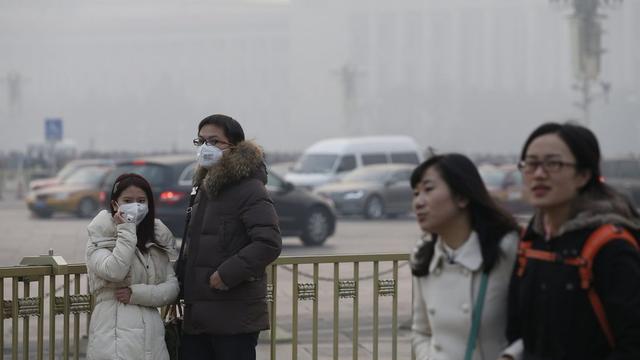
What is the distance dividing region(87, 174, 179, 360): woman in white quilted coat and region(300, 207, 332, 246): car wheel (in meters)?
14.9

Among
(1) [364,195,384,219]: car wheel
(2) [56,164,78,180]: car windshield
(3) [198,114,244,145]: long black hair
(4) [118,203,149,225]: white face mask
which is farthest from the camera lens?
(2) [56,164,78,180]: car windshield

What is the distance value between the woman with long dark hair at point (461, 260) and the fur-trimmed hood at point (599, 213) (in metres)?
0.29

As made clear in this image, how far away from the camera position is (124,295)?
16.9 ft

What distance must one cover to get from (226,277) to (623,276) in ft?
7.10

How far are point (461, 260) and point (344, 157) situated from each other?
3113cm

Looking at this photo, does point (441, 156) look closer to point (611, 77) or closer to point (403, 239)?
point (403, 239)

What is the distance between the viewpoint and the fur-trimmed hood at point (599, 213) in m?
3.35

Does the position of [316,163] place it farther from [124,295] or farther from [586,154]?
[586,154]

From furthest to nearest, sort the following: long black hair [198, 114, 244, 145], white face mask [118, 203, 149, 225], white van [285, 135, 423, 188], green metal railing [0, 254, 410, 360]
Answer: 1. white van [285, 135, 423, 188]
2. green metal railing [0, 254, 410, 360]
3. long black hair [198, 114, 244, 145]
4. white face mask [118, 203, 149, 225]

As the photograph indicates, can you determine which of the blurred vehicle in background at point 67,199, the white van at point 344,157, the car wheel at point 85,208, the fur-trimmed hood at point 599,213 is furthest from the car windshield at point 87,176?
the fur-trimmed hood at point 599,213

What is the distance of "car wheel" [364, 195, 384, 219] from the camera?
3026 cm

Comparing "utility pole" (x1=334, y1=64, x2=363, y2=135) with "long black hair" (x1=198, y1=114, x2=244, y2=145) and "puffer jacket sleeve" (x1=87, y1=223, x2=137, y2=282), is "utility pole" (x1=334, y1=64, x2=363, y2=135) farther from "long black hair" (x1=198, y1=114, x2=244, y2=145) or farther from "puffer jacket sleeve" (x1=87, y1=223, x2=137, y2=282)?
"puffer jacket sleeve" (x1=87, y1=223, x2=137, y2=282)

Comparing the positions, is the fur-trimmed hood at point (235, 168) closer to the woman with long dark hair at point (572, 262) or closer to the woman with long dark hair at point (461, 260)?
the woman with long dark hair at point (461, 260)

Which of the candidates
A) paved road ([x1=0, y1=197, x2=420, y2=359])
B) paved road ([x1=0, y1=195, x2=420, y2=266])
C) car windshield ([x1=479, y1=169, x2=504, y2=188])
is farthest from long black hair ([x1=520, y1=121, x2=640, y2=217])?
car windshield ([x1=479, y1=169, x2=504, y2=188])
